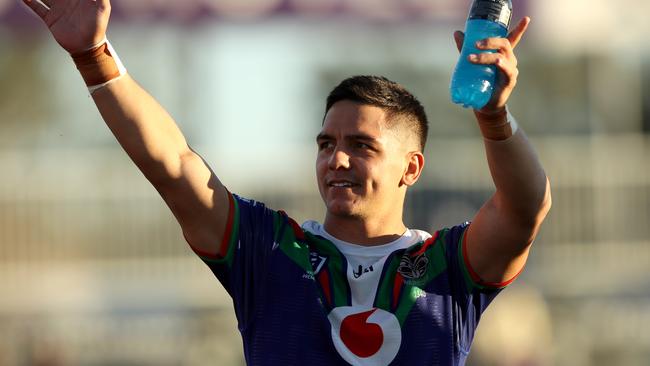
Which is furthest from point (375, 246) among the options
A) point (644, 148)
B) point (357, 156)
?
point (644, 148)

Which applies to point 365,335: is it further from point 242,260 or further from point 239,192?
point 239,192

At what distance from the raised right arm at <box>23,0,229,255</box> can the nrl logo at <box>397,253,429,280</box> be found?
783 millimetres

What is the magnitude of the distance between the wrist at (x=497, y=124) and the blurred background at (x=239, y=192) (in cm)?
1132

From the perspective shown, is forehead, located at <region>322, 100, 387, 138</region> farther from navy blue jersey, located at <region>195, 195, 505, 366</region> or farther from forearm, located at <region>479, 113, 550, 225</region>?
forearm, located at <region>479, 113, 550, 225</region>

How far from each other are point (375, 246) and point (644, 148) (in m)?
13.9

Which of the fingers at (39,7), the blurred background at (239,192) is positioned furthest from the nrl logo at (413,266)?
the blurred background at (239,192)

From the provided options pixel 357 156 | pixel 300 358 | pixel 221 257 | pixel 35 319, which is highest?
pixel 357 156

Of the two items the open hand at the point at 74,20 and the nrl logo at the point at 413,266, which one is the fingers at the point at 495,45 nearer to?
the nrl logo at the point at 413,266

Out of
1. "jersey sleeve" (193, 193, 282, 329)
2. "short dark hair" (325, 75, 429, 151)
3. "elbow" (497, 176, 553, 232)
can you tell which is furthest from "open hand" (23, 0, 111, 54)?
"elbow" (497, 176, 553, 232)

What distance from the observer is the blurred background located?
56.3ft

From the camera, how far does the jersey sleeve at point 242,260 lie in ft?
18.1

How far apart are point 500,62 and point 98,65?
4.95 ft

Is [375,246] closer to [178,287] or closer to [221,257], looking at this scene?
[221,257]

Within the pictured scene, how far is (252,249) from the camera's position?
5.61 meters
